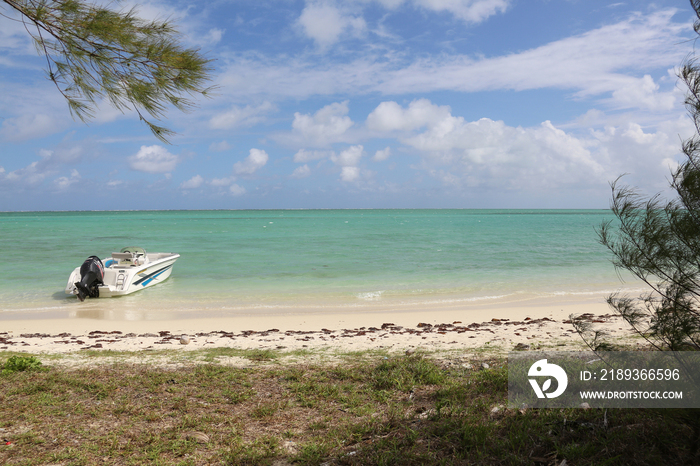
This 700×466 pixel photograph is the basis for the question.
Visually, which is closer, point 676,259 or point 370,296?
point 676,259

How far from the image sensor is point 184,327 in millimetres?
10852

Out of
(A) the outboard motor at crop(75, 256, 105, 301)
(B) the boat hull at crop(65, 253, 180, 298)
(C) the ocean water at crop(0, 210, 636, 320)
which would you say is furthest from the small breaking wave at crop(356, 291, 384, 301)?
(A) the outboard motor at crop(75, 256, 105, 301)

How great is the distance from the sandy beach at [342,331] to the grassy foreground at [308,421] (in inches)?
89.6

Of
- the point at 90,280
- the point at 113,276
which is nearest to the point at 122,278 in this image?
the point at 113,276

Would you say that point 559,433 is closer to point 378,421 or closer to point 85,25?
point 378,421

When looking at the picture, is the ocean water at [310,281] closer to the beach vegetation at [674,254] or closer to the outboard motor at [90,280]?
the outboard motor at [90,280]

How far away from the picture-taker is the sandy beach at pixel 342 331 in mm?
8070

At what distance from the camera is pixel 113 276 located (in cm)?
1515

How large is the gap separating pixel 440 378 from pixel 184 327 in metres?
7.96

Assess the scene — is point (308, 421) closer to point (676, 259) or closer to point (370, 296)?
point (676, 259)

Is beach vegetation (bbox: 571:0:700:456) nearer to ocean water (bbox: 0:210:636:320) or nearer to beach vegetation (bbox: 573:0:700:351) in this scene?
beach vegetation (bbox: 573:0:700:351)

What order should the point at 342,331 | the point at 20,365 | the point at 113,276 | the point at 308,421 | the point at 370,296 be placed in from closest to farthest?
the point at 308,421 < the point at 20,365 < the point at 342,331 < the point at 370,296 < the point at 113,276

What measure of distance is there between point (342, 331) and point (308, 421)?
5757 millimetres

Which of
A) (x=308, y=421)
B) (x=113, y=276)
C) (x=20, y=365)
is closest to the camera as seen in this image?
(x=308, y=421)
